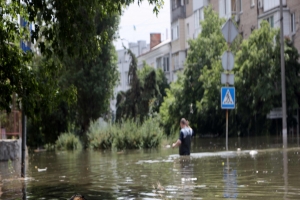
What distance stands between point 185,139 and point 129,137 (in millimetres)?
13467

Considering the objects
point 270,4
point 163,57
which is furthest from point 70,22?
point 163,57

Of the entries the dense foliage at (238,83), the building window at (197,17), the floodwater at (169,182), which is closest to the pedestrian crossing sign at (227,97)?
the floodwater at (169,182)

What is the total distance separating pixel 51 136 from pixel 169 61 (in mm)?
39282

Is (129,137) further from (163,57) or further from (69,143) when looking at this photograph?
(163,57)

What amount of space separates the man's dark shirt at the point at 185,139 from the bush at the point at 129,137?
1253 centimetres

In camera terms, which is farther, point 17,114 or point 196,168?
point 17,114

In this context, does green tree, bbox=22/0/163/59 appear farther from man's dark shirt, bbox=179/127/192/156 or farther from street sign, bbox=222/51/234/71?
street sign, bbox=222/51/234/71

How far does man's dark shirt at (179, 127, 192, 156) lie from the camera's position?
81.5 feet

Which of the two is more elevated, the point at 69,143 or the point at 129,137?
the point at 129,137

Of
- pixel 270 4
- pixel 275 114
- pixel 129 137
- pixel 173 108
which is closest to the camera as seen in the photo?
pixel 129 137

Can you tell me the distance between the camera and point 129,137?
38312 millimetres

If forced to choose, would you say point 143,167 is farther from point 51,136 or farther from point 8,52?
point 51,136

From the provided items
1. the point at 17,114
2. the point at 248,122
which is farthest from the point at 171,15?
the point at 17,114

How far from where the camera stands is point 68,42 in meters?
13.1
